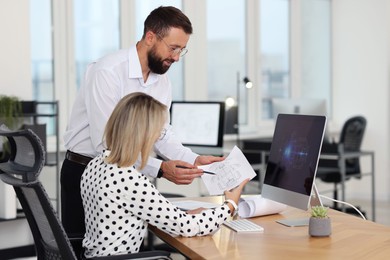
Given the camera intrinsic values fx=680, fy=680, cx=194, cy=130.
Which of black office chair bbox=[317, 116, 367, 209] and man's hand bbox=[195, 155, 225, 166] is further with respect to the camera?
black office chair bbox=[317, 116, 367, 209]

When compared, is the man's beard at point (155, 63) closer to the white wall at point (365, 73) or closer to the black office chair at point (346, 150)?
the black office chair at point (346, 150)

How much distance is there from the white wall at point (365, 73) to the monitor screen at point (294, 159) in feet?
17.3

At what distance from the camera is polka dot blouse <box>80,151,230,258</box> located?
227 cm

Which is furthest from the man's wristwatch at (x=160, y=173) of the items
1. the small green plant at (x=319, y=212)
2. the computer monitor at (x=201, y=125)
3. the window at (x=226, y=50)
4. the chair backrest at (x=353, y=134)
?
the chair backrest at (x=353, y=134)

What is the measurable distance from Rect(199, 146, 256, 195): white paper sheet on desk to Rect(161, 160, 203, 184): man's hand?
0.07 meters

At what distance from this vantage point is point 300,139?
2.70 m

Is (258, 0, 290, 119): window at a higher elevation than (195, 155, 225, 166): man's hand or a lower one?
higher

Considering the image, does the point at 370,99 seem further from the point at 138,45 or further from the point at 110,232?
the point at 110,232

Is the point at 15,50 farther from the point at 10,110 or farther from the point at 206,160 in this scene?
the point at 206,160

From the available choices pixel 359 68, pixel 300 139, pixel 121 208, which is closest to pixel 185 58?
pixel 359 68

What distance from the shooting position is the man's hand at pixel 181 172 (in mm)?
2717

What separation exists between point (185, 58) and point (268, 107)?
59.5 inches

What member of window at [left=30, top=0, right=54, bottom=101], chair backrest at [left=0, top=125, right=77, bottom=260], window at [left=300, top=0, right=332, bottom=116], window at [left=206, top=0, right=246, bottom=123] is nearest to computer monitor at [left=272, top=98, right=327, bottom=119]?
window at [left=206, top=0, right=246, bottom=123]

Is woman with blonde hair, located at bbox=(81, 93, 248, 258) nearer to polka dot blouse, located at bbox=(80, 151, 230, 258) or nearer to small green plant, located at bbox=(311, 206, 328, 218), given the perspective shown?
polka dot blouse, located at bbox=(80, 151, 230, 258)
